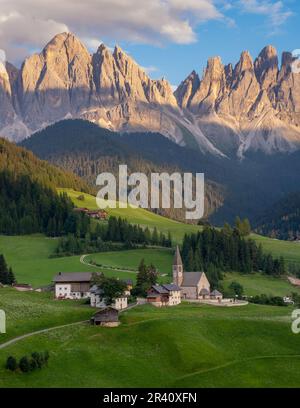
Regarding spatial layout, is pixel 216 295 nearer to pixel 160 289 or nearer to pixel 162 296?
pixel 160 289

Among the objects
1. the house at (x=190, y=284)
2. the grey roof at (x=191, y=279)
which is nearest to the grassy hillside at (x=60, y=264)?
the house at (x=190, y=284)

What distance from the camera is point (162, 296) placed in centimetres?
13562

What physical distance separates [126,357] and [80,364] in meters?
6.62

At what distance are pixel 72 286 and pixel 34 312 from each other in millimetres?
31358

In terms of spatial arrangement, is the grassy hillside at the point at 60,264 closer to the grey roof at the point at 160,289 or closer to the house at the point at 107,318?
the grey roof at the point at 160,289

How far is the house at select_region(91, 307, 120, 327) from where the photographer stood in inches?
4281

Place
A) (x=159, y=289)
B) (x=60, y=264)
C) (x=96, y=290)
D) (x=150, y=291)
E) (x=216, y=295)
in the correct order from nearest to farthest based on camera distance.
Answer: (x=96, y=290) < (x=159, y=289) < (x=150, y=291) < (x=216, y=295) < (x=60, y=264)

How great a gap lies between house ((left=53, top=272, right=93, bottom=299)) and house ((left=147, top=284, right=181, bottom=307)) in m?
14.1

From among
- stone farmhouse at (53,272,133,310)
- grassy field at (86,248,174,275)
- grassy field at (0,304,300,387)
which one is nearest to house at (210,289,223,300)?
stone farmhouse at (53,272,133,310)

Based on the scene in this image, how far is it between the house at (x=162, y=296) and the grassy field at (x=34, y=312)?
521 inches

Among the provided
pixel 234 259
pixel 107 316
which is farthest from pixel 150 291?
pixel 234 259
